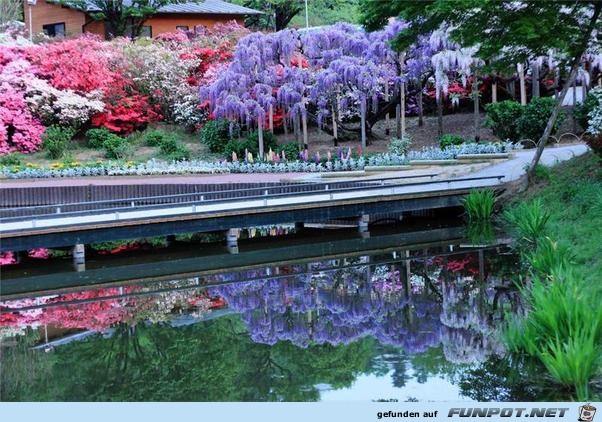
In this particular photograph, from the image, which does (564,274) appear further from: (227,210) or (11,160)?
(11,160)

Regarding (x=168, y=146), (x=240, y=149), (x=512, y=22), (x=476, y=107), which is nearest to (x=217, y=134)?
(x=240, y=149)

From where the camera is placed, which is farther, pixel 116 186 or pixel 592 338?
pixel 116 186

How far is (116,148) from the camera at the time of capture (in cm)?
2806

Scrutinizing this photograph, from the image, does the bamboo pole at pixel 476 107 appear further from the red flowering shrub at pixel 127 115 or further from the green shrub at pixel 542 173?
the red flowering shrub at pixel 127 115

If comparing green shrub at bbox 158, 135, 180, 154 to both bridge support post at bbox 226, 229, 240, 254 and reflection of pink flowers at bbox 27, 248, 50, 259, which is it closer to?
reflection of pink flowers at bbox 27, 248, 50, 259

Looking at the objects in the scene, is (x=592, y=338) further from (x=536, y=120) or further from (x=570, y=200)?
(x=536, y=120)

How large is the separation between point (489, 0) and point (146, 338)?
8952 millimetres

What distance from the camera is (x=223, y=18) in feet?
132

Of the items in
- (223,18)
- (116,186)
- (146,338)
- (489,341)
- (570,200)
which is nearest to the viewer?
(489,341)

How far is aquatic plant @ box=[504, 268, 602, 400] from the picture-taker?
25.2 feet

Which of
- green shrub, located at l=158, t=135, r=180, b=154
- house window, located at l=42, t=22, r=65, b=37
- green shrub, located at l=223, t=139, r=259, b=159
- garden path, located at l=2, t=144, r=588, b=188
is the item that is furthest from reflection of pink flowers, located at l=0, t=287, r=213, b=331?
house window, located at l=42, t=22, r=65, b=37

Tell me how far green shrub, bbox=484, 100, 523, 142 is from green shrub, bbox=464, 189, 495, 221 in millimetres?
6540

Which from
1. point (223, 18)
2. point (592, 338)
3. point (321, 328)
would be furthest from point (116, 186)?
point (223, 18)

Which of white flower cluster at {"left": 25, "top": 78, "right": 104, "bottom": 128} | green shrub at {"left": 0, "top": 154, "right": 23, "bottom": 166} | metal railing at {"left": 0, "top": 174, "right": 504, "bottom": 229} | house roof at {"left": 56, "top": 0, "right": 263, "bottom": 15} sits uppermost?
house roof at {"left": 56, "top": 0, "right": 263, "bottom": 15}
